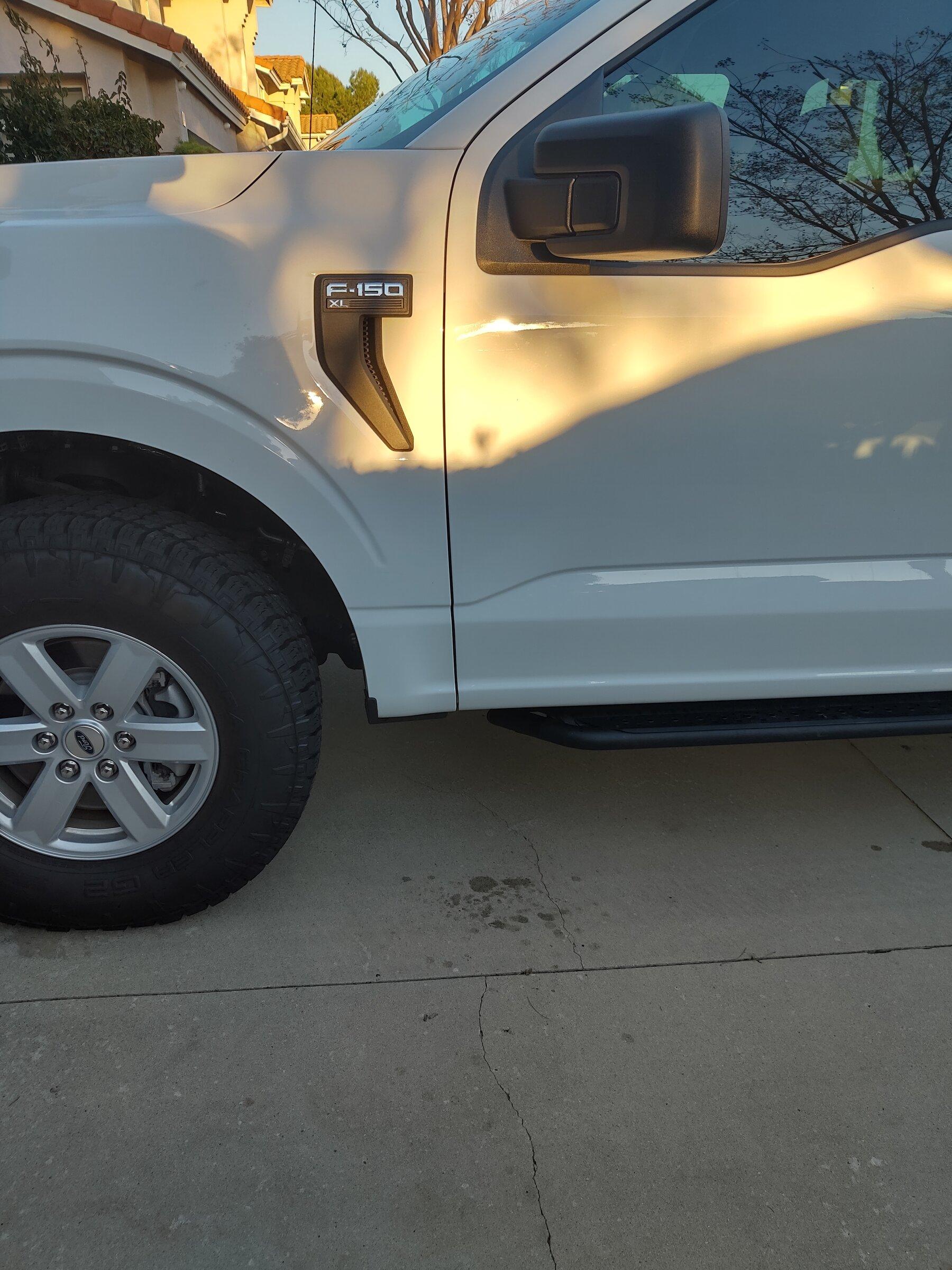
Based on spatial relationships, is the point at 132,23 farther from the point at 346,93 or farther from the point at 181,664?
the point at 346,93

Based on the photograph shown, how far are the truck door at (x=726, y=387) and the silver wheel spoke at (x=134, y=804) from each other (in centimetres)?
68

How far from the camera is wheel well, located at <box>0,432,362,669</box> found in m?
1.85

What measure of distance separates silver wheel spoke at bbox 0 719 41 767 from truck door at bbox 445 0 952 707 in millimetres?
896

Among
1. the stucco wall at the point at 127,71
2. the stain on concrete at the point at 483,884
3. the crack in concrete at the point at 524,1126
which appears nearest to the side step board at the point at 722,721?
the stain on concrete at the point at 483,884

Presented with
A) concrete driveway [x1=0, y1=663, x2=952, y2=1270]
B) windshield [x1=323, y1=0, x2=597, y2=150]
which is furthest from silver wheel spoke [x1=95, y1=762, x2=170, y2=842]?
windshield [x1=323, y1=0, x2=597, y2=150]

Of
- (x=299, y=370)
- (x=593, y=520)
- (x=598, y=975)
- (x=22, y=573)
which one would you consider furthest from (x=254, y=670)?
(x=598, y=975)

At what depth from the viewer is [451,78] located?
1969 millimetres

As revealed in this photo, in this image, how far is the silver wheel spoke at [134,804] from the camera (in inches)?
74.3

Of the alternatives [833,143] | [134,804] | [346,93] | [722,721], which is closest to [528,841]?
[722,721]

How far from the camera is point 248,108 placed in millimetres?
20438

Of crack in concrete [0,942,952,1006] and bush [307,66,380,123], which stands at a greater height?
bush [307,66,380,123]

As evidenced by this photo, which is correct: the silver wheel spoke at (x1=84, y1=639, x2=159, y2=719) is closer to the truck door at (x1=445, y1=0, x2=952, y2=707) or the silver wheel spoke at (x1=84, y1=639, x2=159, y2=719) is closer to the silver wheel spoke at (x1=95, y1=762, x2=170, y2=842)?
the silver wheel spoke at (x1=95, y1=762, x2=170, y2=842)

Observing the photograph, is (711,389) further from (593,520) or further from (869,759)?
(869,759)

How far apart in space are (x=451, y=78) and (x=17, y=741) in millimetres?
1692
